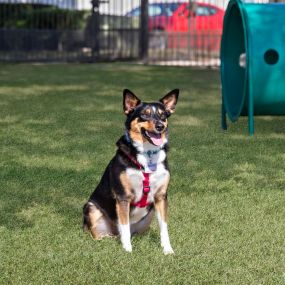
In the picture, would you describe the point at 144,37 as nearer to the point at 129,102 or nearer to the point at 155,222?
the point at 155,222

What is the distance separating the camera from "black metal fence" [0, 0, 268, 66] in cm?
2183

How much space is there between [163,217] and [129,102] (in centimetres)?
84

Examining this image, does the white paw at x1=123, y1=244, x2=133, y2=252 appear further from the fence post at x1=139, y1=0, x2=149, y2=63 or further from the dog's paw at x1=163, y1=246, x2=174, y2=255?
the fence post at x1=139, y1=0, x2=149, y2=63

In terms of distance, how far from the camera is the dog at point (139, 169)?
16.3 feet

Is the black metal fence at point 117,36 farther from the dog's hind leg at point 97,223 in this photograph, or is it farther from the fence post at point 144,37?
the dog's hind leg at point 97,223

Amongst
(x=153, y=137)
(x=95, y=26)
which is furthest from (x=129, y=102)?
(x=95, y=26)

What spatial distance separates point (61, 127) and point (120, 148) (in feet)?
17.4

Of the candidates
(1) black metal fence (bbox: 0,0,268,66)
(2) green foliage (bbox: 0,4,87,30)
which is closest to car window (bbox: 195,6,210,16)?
(1) black metal fence (bbox: 0,0,268,66)

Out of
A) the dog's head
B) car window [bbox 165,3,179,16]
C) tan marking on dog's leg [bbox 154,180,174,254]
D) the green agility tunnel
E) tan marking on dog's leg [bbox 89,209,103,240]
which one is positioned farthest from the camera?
car window [bbox 165,3,179,16]

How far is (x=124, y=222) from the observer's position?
504cm

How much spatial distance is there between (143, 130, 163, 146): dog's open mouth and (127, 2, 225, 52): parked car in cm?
1756

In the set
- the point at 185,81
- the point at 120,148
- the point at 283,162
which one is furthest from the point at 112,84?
the point at 120,148

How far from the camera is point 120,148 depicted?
5141 mm

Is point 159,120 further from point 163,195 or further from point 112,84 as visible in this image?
point 112,84
